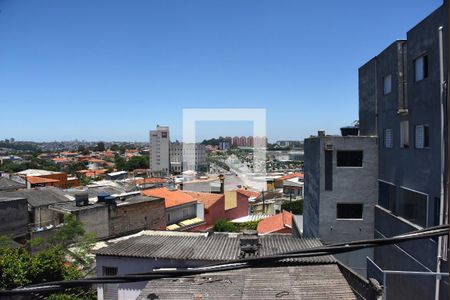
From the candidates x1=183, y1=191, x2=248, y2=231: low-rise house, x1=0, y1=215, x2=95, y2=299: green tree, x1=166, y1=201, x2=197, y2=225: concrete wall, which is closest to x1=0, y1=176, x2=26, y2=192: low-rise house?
x1=183, y1=191, x2=248, y2=231: low-rise house

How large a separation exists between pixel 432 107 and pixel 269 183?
139 feet

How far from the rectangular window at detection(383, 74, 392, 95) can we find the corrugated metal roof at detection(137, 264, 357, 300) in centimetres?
603

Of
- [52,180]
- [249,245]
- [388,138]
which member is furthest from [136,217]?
[52,180]

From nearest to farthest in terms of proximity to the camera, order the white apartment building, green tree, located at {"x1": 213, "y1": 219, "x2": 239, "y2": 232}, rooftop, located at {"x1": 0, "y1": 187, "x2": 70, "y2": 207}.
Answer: rooftop, located at {"x1": 0, "y1": 187, "x2": 70, "y2": 207}
green tree, located at {"x1": 213, "y1": 219, "x2": 239, "y2": 232}
the white apartment building

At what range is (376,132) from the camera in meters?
12.1

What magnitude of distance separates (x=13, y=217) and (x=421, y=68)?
772 inches

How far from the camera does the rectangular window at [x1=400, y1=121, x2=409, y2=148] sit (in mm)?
9734

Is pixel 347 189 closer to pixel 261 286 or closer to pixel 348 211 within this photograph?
pixel 348 211

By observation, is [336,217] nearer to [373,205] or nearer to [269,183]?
[373,205]

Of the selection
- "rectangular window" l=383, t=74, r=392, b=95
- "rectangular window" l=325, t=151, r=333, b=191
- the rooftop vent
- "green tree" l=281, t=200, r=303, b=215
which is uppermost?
"rectangular window" l=383, t=74, r=392, b=95

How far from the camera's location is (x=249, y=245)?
9.58 metres

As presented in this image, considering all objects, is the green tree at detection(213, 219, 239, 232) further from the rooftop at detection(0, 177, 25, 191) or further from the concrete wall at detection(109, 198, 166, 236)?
the rooftop at detection(0, 177, 25, 191)

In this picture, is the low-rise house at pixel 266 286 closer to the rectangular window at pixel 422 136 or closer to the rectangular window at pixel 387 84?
the rectangular window at pixel 422 136

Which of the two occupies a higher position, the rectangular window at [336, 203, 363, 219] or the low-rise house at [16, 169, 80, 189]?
the rectangular window at [336, 203, 363, 219]
